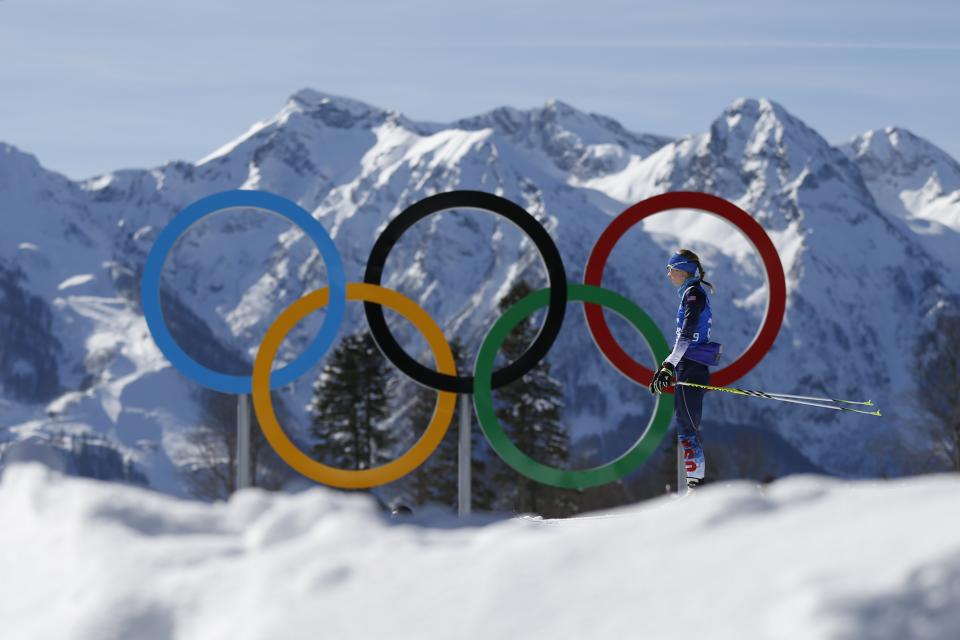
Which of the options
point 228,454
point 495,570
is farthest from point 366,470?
point 228,454

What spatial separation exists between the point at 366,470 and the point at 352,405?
3357 cm

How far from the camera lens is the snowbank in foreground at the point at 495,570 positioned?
138 inches

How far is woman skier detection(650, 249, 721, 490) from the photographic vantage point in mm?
11477

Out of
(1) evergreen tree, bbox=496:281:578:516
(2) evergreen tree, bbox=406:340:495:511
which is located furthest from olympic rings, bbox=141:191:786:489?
(2) evergreen tree, bbox=406:340:495:511

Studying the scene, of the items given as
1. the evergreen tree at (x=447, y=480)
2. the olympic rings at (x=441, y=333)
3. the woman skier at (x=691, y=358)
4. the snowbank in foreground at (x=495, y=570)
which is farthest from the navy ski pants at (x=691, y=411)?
the evergreen tree at (x=447, y=480)

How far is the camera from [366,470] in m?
14.1

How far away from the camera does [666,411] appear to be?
14.1 m

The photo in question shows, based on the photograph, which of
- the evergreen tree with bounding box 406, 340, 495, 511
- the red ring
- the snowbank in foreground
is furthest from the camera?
the evergreen tree with bounding box 406, 340, 495, 511

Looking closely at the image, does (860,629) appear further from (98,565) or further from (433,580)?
(98,565)

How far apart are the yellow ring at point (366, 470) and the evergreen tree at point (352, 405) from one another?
99.7 feet

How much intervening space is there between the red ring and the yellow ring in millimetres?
1831

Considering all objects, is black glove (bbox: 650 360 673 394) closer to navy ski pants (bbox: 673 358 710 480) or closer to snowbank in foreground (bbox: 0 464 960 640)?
navy ski pants (bbox: 673 358 710 480)

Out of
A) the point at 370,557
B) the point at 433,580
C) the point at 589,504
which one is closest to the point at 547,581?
the point at 433,580

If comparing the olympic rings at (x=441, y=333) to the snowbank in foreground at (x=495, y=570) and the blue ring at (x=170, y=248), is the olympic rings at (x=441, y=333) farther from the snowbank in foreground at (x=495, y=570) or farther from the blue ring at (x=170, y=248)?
the snowbank in foreground at (x=495, y=570)
